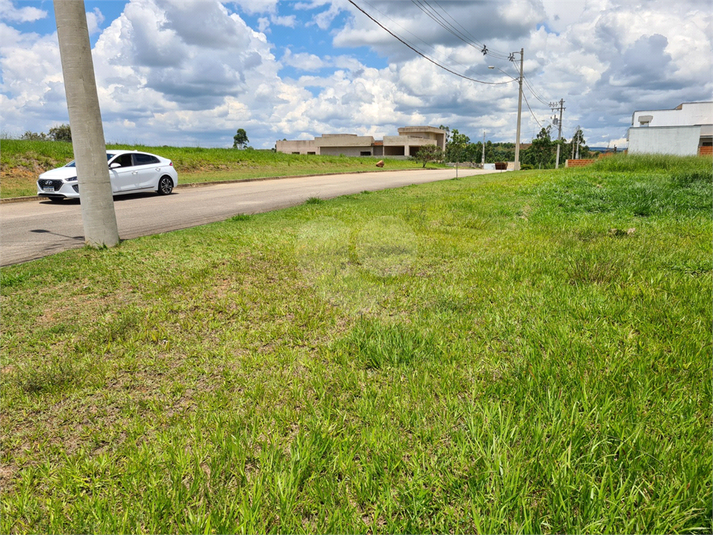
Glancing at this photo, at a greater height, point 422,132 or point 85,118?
point 422,132

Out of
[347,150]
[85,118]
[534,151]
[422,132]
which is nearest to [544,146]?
[534,151]

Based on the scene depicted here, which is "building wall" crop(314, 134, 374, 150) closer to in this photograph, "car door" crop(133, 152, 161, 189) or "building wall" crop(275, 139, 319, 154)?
"building wall" crop(275, 139, 319, 154)

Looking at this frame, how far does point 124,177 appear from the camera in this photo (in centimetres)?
1500

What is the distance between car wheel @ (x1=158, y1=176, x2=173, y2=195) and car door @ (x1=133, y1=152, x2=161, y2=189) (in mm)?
225

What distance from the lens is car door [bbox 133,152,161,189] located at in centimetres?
1551

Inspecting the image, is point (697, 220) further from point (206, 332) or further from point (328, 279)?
point (206, 332)

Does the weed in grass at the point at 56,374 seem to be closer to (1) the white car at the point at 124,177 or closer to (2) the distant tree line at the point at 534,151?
(1) the white car at the point at 124,177

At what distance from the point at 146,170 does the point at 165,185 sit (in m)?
0.93

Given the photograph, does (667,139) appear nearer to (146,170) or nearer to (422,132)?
(146,170)

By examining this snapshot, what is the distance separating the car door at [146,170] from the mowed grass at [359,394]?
37.3ft

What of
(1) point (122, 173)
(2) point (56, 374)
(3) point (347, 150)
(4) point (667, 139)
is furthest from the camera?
(3) point (347, 150)

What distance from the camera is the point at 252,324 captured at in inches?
147

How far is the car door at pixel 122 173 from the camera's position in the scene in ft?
48.2

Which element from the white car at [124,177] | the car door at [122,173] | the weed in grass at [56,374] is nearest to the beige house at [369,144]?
the white car at [124,177]
